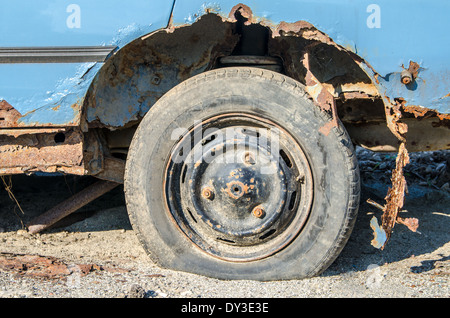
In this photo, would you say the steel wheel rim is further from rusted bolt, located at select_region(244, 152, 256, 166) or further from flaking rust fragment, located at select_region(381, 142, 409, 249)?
flaking rust fragment, located at select_region(381, 142, 409, 249)

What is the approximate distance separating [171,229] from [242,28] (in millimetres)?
1237

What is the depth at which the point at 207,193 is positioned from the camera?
109 inches

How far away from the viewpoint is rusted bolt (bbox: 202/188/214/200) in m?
2.76

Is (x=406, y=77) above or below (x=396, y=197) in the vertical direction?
above

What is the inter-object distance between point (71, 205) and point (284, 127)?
1555mm

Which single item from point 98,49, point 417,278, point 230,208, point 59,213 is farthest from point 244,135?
point 59,213

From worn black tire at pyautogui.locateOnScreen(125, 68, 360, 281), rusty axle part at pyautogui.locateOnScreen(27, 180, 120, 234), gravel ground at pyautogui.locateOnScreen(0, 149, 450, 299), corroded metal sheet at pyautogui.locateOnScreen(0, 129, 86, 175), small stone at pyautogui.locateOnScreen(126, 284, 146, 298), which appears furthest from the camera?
rusty axle part at pyautogui.locateOnScreen(27, 180, 120, 234)

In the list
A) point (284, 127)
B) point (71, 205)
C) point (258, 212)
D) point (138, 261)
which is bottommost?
point (138, 261)

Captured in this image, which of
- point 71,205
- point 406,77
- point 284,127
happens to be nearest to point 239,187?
point 284,127

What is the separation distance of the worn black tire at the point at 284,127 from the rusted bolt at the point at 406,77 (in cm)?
39

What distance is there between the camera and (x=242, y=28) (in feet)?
10.0

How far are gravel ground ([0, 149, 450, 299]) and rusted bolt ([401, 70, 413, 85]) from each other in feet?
3.39

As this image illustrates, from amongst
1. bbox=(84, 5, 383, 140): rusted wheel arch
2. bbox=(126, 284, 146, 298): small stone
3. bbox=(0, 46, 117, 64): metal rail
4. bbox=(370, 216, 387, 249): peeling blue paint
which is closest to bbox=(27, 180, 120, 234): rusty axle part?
bbox=(84, 5, 383, 140): rusted wheel arch

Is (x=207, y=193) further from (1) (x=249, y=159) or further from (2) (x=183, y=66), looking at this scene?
(2) (x=183, y=66)
